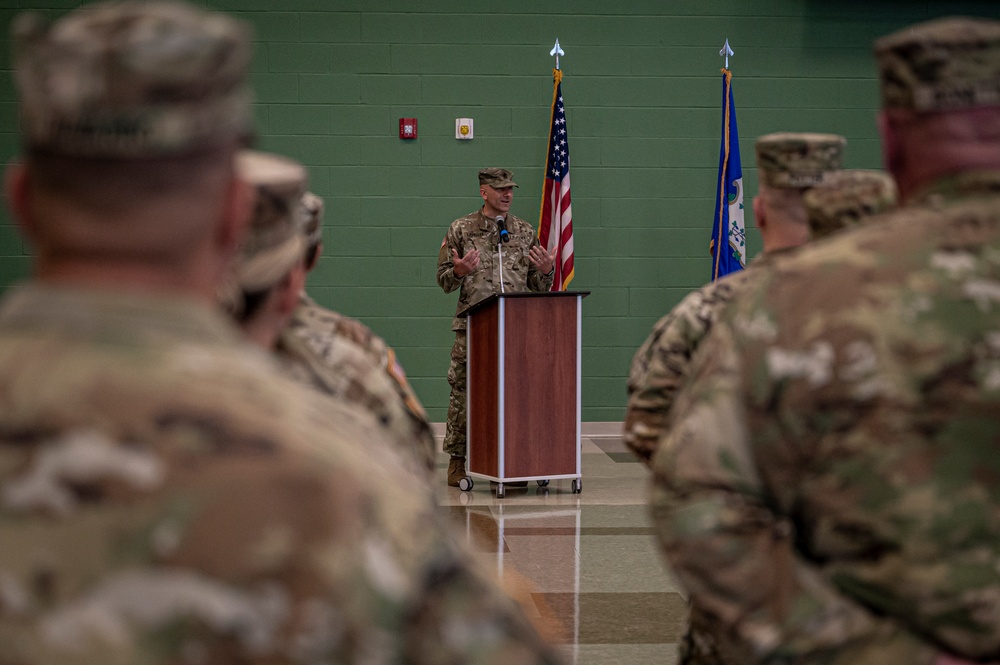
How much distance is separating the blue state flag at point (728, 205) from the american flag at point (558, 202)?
0.94 m

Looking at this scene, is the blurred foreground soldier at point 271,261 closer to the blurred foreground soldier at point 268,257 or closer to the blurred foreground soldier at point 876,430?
the blurred foreground soldier at point 268,257

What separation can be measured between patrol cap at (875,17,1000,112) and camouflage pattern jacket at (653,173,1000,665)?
0.28 feet

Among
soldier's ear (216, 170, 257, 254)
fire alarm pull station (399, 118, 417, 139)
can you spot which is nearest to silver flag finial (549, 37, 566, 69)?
fire alarm pull station (399, 118, 417, 139)

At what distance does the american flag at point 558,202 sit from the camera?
689 centimetres

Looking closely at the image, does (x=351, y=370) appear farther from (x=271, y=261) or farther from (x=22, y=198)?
(x=22, y=198)

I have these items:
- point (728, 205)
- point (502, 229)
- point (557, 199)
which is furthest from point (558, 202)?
point (728, 205)

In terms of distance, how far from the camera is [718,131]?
785 centimetres

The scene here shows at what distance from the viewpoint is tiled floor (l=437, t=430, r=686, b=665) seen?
10.9 feet

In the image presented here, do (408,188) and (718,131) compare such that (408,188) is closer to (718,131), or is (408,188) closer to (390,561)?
(718,131)

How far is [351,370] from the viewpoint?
1.87 metres

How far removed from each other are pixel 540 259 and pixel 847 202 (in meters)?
4.29

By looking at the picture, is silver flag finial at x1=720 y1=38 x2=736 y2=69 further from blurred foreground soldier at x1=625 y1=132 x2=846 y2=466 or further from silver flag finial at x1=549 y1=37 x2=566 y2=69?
blurred foreground soldier at x1=625 y1=132 x2=846 y2=466

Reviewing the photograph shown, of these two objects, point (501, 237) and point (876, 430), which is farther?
point (501, 237)

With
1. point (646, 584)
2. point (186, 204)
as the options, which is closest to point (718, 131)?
point (646, 584)
